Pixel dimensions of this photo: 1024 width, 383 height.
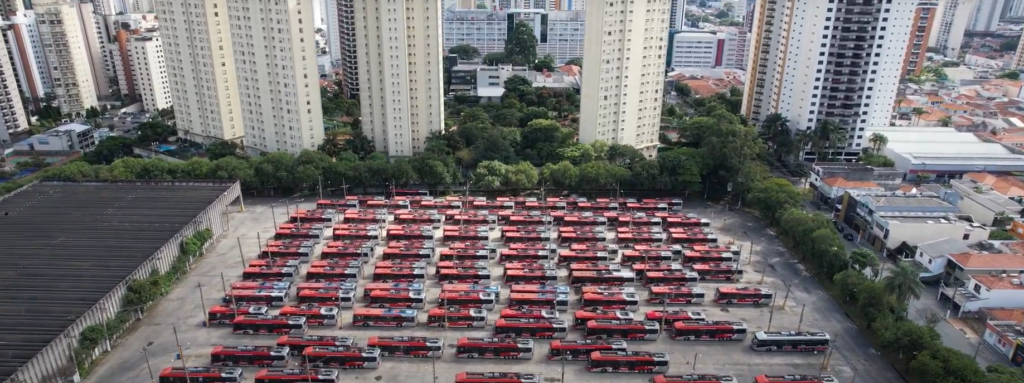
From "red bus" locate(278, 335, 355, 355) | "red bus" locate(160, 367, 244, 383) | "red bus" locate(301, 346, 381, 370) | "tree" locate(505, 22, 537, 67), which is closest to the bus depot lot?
"red bus" locate(301, 346, 381, 370)

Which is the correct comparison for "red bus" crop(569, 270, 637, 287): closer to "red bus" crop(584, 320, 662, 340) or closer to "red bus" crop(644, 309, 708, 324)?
"red bus" crop(644, 309, 708, 324)

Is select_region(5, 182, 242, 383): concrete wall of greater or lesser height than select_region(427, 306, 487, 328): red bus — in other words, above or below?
above

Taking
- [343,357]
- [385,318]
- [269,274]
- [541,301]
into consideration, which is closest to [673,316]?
[541,301]

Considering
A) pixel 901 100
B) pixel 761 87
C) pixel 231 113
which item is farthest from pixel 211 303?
pixel 901 100

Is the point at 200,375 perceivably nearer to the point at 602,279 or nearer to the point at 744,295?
the point at 602,279

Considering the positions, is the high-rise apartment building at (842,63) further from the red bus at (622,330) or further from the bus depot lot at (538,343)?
the red bus at (622,330)

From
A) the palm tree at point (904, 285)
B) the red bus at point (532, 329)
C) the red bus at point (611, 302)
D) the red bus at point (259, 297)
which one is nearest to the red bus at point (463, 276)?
the red bus at point (532, 329)
